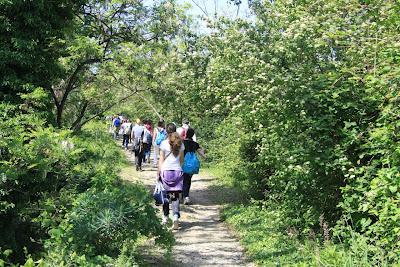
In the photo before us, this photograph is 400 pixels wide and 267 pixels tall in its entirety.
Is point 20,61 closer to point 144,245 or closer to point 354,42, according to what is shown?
point 144,245

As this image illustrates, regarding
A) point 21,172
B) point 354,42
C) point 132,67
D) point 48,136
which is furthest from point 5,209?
point 132,67

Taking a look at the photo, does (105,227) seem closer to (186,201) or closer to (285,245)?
(285,245)

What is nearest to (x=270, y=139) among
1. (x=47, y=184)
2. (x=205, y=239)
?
(x=205, y=239)

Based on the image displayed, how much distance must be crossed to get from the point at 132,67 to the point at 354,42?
7.92 metres

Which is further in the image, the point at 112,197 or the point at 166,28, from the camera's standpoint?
the point at 166,28

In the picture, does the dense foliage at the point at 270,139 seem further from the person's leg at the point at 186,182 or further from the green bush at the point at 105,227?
the person's leg at the point at 186,182

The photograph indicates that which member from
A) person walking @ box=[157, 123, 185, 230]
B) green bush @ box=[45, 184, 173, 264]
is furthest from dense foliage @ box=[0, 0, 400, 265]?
person walking @ box=[157, 123, 185, 230]

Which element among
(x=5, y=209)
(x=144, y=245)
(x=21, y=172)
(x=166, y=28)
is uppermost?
(x=166, y=28)

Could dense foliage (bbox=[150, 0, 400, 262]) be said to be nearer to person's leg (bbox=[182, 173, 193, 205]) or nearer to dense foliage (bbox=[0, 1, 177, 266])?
dense foliage (bbox=[0, 1, 177, 266])

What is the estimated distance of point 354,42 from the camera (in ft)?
20.5

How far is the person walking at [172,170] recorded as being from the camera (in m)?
7.93

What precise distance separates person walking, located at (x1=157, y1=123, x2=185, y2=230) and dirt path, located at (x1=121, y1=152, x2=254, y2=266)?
1.83 feet

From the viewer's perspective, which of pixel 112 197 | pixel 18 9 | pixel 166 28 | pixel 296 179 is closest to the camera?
pixel 112 197

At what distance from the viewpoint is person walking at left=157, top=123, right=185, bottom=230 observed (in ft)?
26.0
